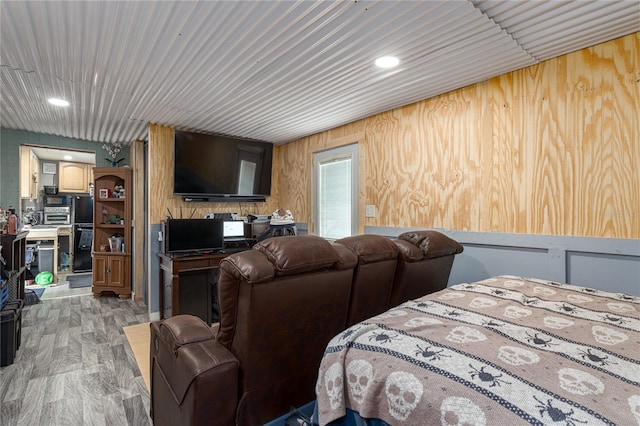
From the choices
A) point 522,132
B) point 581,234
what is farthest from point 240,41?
point 581,234

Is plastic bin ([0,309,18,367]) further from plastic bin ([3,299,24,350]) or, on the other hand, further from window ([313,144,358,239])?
window ([313,144,358,239])

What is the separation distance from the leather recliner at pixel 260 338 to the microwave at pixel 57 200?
688 centimetres

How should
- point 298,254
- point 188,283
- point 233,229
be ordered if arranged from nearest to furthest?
1. point 298,254
2. point 188,283
3. point 233,229

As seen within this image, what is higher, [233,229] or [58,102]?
[58,102]

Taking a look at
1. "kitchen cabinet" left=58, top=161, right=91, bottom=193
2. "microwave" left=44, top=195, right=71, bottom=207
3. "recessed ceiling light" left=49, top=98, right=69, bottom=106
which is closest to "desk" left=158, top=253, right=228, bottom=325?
"recessed ceiling light" left=49, top=98, right=69, bottom=106

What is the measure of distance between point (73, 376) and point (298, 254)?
247cm

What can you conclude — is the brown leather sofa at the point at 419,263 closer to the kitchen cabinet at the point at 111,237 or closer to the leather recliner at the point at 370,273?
the leather recliner at the point at 370,273

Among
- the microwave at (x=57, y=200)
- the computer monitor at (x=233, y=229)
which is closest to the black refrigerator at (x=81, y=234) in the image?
the microwave at (x=57, y=200)

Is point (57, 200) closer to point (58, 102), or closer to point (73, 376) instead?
point (58, 102)

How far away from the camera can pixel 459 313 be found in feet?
3.91

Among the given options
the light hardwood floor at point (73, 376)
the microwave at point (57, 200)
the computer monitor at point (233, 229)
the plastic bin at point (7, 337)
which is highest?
the microwave at point (57, 200)

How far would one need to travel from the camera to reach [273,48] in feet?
6.84

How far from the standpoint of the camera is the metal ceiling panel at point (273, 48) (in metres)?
1.70

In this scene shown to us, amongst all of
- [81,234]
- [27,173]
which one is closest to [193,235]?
[27,173]
